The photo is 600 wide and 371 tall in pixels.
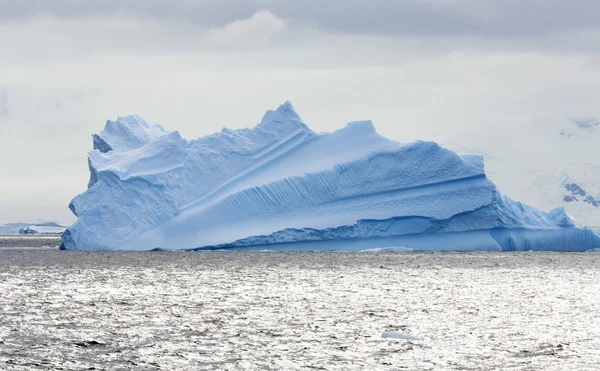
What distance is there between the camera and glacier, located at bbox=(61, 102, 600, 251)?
87.2 ft

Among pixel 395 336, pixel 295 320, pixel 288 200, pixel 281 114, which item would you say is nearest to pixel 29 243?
pixel 281 114

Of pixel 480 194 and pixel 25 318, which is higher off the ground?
pixel 480 194

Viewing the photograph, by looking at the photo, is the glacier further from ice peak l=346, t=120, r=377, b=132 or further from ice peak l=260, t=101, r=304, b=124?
ice peak l=260, t=101, r=304, b=124

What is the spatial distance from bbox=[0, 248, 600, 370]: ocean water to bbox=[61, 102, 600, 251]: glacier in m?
5.81

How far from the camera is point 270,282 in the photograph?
17609 mm

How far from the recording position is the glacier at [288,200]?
87.2 feet

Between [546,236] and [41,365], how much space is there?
22952 mm

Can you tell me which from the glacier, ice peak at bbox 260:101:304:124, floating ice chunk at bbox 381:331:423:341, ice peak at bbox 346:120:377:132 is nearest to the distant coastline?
the glacier

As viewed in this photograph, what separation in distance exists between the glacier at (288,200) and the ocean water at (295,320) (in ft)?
19.1

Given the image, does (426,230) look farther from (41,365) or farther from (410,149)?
(41,365)

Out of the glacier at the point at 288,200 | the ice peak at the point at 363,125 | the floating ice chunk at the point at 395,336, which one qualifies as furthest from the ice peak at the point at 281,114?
the floating ice chunk at the point at 395,336

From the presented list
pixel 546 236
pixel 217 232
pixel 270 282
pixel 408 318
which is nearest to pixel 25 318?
pixel 408 318

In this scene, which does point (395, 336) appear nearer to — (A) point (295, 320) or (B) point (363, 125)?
(A) point (295, 320)

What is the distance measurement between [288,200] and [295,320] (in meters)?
15.3
